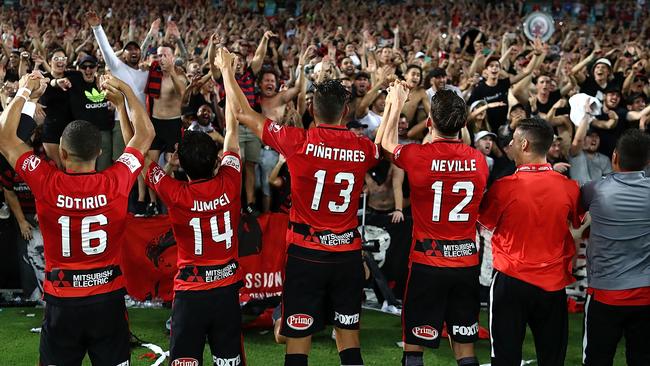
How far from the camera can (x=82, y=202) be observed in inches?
171

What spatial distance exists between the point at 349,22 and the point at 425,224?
18670mm

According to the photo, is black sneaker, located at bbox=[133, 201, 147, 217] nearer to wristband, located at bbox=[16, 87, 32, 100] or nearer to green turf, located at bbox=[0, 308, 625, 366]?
green turf, located at bbox=[0, 308, 625, 366]

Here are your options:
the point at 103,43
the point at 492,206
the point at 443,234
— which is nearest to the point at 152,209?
the point at 103,43

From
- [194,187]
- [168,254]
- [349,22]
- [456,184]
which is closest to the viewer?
[194,187]

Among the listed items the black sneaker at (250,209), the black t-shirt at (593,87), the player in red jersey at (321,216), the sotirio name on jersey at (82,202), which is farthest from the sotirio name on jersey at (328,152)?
the black t-shirt at (593,87)

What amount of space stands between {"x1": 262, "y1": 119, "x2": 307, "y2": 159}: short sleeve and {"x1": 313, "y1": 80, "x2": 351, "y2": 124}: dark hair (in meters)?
0.20

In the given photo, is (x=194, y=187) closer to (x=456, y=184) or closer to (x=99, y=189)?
(x=99, y=189)

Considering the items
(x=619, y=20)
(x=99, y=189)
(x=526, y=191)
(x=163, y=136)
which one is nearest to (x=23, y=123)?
(x=99, y=189)

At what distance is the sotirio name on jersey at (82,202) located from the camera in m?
4.33

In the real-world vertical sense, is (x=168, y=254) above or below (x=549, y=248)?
below

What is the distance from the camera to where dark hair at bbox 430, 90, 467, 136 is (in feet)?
16.3

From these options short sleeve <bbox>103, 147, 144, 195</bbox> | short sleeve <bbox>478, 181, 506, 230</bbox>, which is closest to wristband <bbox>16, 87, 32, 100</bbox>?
short sleeve <bbox>103, 147, 144, 195</bbox>

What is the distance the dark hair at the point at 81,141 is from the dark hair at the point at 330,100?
5.07ft

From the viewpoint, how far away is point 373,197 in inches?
345
